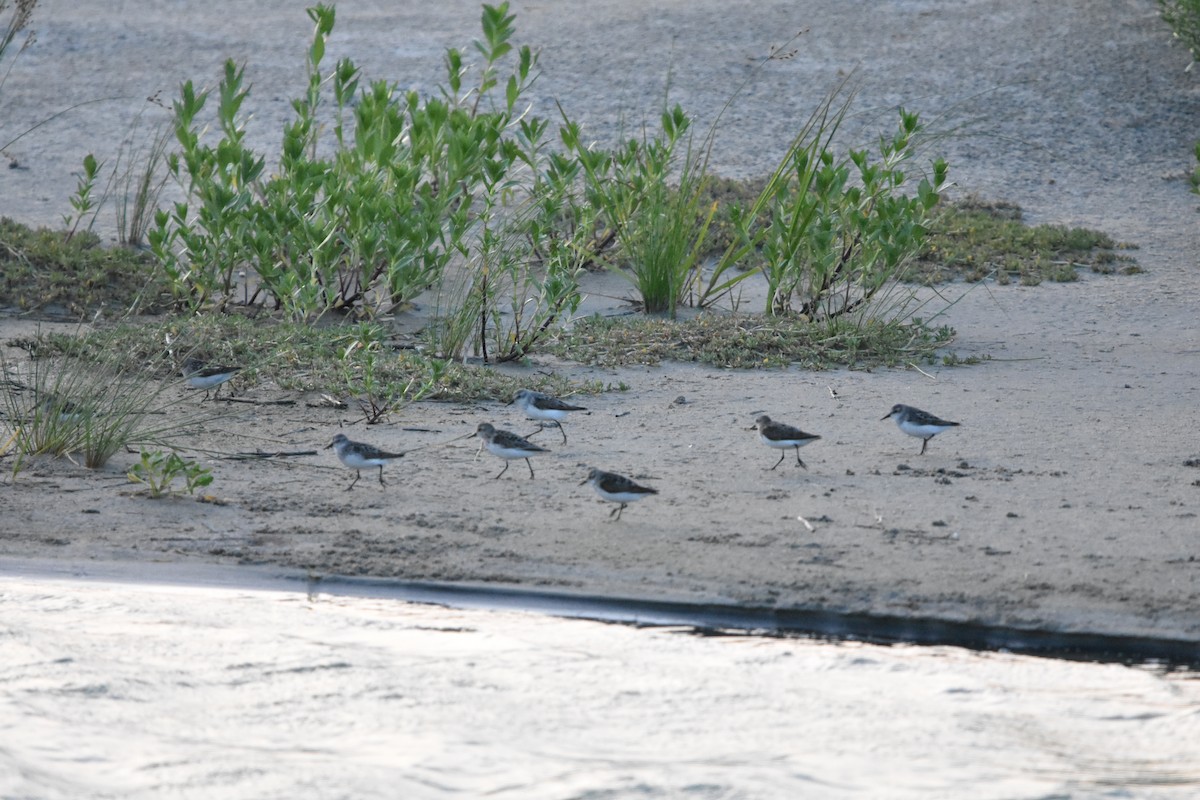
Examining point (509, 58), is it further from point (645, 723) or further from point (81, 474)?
point (645, 723)

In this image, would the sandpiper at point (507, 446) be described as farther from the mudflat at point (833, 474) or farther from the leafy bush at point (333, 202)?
the leafy bush at point (333, 202)

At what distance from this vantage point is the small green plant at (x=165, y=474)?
616 cm

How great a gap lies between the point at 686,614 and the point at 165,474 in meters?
2.56

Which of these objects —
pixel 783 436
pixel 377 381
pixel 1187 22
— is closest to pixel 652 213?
pixel 377 381

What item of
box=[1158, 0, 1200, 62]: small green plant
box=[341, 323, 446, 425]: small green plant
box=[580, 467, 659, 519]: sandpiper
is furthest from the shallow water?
box=[1158, 0, 1200, 62]: small green plant

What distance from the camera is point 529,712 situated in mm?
4176

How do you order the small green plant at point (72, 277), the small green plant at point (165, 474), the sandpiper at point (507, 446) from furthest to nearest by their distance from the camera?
the small green plant at point (72, 277)
the sandpiper at point (507, 446)
the small green plant at point (165, 474)

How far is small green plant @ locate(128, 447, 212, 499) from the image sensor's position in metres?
6.16

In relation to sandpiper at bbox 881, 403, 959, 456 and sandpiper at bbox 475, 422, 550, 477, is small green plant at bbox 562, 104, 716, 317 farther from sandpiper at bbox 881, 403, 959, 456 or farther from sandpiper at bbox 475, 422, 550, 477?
sandpiper at bbox 475, 422, 550, 477

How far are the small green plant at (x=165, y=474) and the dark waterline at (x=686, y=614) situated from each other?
0.64 m

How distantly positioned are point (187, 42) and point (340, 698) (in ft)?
49.6

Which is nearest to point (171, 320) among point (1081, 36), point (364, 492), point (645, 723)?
point (364, 492)

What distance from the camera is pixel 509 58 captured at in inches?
687

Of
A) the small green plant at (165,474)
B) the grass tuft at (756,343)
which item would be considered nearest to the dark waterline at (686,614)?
the small green plant at (165,474)
